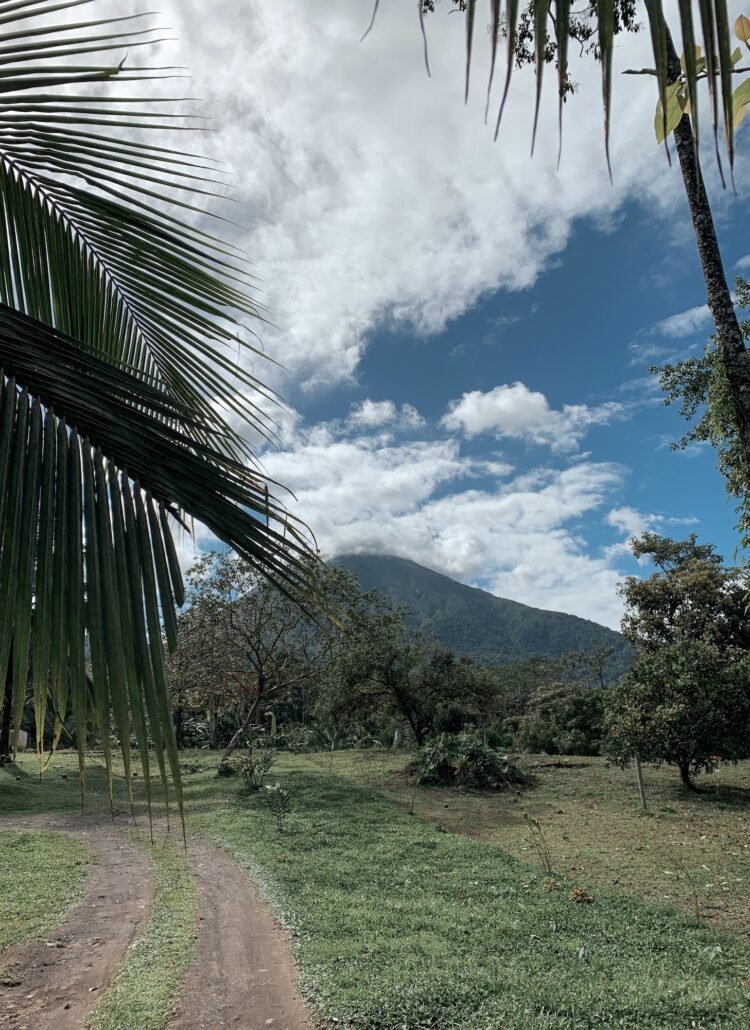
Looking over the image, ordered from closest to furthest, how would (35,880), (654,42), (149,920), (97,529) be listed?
(654,42) < (97,529) < (149,920) < (35,880)

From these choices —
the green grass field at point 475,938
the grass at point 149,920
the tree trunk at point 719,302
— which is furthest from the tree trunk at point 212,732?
the tree trunk at point 719,302

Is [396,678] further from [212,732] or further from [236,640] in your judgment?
[212,732]

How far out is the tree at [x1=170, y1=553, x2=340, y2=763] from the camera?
1702 cm

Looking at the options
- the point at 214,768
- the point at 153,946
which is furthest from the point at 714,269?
the point at 214,768

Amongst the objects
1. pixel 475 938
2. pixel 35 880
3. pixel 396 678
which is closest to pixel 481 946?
pixel 475 938

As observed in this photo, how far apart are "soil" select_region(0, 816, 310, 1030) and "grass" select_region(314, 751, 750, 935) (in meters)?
3.69

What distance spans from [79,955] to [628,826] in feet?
27.1

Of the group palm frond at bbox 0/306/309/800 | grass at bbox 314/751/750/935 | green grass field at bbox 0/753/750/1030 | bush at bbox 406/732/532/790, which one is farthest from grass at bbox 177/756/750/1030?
bush at bbox 406/732/532/790

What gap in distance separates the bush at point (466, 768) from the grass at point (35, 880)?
26.9 ft

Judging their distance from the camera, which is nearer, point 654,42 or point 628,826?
point 654,42

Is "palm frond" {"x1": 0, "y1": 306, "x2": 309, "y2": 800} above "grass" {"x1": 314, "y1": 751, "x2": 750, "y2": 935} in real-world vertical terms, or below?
above

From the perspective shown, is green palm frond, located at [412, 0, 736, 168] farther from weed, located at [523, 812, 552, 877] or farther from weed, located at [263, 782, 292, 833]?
weed, located at [263, 782, 292, 833]

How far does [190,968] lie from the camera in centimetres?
462

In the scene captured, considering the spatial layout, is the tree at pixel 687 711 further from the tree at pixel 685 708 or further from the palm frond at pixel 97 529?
the palm frond at pixel 97 529
